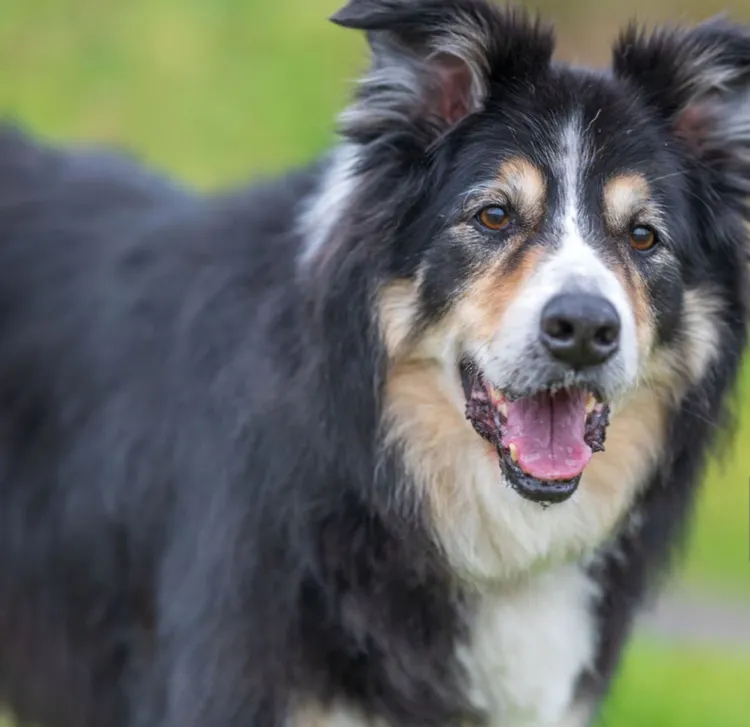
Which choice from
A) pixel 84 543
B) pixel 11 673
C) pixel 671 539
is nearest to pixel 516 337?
pixel 671 539

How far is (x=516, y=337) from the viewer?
10.4ft

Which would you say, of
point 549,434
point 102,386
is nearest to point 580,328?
point 549,434

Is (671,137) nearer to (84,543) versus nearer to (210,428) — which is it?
(210,428)

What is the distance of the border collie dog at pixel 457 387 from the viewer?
131 inches

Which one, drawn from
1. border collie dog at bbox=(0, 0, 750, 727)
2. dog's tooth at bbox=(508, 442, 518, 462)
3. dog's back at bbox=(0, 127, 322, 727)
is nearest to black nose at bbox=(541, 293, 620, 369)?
border collie dog at bbox=(0, 0, 750, 727)

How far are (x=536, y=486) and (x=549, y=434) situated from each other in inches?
6.0

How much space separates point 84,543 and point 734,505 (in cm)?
597

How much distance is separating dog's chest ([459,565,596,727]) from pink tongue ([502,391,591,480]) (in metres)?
0.47

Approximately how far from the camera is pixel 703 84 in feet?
11.6

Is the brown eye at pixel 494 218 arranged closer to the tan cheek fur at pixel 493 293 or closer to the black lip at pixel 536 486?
the tan cheek fur at pixel 493 293

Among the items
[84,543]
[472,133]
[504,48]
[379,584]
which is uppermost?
[504,48]

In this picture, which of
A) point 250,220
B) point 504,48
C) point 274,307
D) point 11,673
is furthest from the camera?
point 11,673

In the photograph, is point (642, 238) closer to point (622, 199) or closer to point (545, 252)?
point (622, 199)

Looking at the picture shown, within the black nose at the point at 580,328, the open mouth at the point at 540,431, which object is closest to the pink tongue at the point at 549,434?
the open mouth at the point at 540,431
